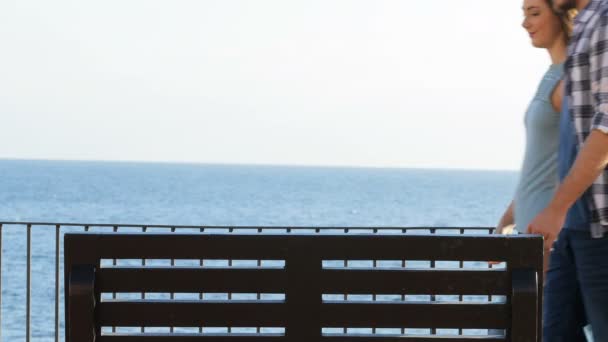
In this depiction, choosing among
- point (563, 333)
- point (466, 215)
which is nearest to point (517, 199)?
point (563, 333)

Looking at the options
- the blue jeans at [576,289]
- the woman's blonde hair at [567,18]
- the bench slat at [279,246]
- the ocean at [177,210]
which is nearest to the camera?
the bench slat at [279,246]

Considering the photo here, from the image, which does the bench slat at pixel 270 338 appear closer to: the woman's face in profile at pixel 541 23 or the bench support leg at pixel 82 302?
the bench support leg at pixel 82 302

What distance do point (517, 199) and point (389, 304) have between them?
0.75m

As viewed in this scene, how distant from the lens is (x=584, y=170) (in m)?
2.74

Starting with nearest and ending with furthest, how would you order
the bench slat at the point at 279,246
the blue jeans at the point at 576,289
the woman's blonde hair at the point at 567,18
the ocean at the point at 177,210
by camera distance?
1. the bench slat at the point at 279,246
2. the blue jeans at the point at 576,289
3. the woman's blonde hair at the point at 567,18
4. the ocean at the point at 177,210

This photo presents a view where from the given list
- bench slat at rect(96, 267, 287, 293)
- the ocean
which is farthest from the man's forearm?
the ocean

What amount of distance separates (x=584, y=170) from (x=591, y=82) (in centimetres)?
25

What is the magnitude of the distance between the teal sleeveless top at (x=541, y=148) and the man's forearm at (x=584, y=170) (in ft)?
1.20

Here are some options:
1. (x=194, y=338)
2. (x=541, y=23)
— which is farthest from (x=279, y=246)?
(x=541, y=23)

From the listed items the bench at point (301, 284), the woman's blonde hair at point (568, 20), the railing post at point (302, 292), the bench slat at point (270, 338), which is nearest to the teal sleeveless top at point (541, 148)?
the woman's blonde hair at point (568, 20)

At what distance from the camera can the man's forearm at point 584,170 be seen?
2734mm

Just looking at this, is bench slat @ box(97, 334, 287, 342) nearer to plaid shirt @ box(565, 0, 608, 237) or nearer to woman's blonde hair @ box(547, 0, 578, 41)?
plaid shirt @ box(565, 0, 608, 237)

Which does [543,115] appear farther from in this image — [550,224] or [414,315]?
[414,315]

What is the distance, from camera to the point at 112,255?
2.71 m
